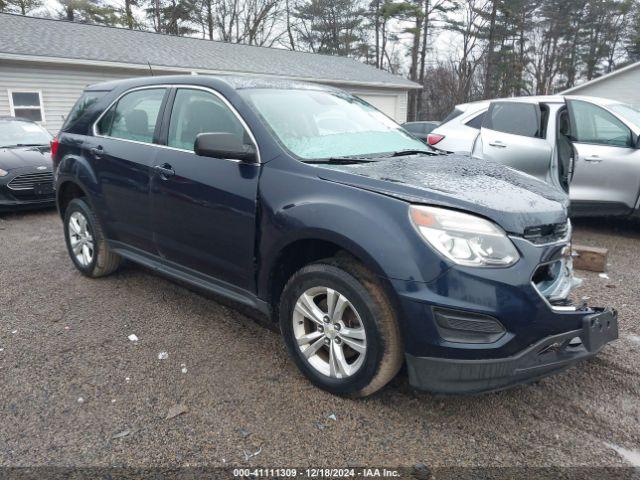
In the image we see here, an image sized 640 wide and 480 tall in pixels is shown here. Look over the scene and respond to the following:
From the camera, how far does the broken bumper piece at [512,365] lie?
7.50ft

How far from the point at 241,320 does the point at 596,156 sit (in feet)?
15.5

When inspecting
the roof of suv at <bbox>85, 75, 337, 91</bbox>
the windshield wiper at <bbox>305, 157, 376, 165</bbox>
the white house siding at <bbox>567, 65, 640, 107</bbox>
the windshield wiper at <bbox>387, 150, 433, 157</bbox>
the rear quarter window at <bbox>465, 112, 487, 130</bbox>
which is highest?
the white house siding at <bbox>567, 65, 640, 107</bbox>

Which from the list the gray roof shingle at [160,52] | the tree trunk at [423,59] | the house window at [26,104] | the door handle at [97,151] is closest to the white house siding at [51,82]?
the house window at [26,104]

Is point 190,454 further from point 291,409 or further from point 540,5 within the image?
point 540,5

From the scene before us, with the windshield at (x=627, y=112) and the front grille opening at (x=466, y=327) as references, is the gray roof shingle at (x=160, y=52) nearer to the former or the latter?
the windshield at (x=627, y=112)

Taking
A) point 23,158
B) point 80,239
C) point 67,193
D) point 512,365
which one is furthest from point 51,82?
point 512,365

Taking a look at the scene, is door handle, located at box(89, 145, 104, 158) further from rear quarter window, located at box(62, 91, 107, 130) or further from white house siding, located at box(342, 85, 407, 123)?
white house siding, located at box(342, 85, 407, 123)

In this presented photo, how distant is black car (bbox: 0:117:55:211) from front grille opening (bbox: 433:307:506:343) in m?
7.57

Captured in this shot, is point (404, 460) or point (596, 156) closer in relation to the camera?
point (404, 460)

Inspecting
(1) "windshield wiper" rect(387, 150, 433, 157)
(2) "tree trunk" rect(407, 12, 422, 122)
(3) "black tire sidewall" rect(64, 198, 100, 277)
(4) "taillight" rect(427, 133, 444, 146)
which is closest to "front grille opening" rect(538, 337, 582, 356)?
(1) "windshield wiper" rect(387, 150, 433, 157)

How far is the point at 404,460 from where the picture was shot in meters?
2.30

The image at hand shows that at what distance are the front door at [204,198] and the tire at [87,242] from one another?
3.45 feet

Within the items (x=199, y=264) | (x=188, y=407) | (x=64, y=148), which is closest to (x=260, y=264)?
(x=199, y=264)

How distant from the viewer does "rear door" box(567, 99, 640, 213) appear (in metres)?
5.76
